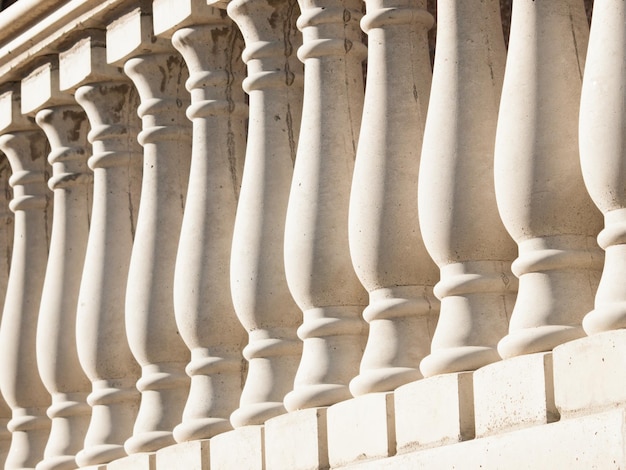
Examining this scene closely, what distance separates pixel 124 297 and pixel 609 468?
3241mm

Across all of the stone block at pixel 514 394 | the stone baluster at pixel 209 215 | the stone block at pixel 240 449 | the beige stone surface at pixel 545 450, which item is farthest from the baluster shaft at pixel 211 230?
the stone block at pixel 514 394

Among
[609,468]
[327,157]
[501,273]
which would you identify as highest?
[327,157]

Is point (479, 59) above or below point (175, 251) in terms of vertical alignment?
above

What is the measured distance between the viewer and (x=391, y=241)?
19.6 ft

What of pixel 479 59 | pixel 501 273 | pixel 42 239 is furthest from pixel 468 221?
pixel 42 239

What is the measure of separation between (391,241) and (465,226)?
0.38 metres

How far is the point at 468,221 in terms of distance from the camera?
5.68 metres

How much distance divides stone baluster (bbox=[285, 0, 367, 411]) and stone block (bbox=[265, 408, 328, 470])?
6 centimetres

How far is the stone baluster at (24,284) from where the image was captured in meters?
8.26

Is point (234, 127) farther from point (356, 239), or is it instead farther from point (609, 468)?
point (609, 468)

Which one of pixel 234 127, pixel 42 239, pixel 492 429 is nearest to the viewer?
pixel 492 429

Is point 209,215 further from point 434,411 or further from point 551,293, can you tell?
point 551,293

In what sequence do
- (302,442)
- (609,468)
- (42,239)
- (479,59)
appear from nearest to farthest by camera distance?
1. (609,468)
2. (479,59)
3. (302,442)
4. (42,239)

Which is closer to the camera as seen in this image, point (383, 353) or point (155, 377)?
point (383, 353)
